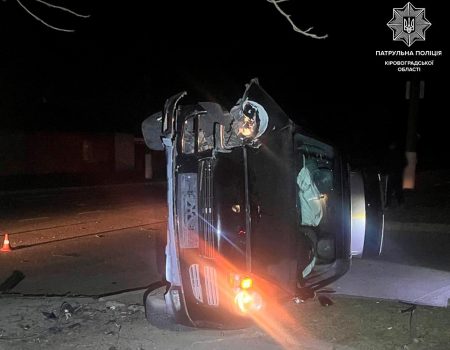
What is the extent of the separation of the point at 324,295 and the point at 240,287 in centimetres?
232

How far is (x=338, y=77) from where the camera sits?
1094 inches

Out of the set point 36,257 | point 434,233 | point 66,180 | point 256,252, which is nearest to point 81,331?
point 256,252

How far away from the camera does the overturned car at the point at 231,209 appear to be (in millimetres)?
4129

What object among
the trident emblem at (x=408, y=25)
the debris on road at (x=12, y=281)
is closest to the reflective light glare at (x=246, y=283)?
the debris on road at (x=12, y=281)

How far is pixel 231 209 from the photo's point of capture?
4207 mm

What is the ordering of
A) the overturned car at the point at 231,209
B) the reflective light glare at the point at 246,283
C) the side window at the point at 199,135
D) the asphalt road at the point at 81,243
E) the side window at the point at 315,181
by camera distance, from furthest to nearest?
the asphalt road at the point at 81,243 → the side window at the point at 315,181 → the side window at the point at 199,135 → the overturned car at the point at 231,209 → the reflective light glare at the point at 246,283

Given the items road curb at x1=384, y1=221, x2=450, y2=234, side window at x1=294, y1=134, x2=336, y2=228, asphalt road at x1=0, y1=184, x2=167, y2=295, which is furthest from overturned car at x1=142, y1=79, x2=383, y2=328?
road curb at x1=384, y1=221, x2=450, y2=234

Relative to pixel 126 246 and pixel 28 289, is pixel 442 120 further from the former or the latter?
pixel 28 289

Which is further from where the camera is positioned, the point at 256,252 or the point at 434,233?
the point at 434,233

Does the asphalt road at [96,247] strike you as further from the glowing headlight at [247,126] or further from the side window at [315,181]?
the glowing headlight at [247,126]
